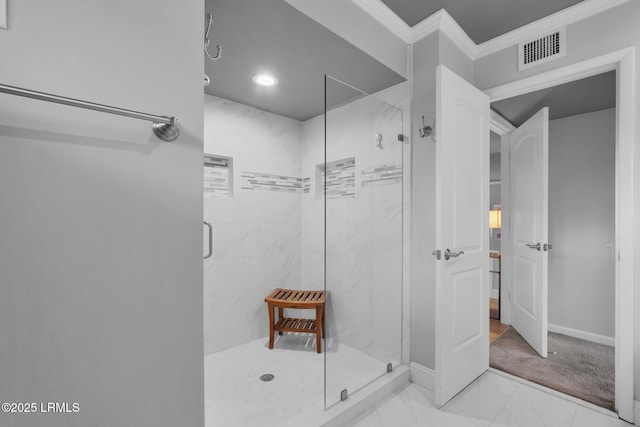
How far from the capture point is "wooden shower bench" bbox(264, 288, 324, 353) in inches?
93.5

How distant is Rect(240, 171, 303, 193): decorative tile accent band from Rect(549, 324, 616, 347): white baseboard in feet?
10.3

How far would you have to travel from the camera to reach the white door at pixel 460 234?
173cm

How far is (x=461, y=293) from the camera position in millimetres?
1920

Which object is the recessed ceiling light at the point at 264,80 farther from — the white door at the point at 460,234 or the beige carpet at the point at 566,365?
the beige carpet at the point at 566,365

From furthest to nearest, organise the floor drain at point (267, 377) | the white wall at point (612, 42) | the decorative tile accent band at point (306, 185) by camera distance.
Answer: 1. the decorative tile accent band at point (306, 185)
2. the floor drain at point (267, 377)
3. the white wall at point (612, 42)

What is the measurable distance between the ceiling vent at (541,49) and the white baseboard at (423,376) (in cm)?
226

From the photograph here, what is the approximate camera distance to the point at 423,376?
202cm

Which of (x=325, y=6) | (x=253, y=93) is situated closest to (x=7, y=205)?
(x=325, y=6)

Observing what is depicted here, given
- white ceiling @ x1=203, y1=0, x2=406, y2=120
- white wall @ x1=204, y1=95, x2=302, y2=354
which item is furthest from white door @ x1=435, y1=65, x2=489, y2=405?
white wall @ x1=204, y1=95, x2=302, y2=354

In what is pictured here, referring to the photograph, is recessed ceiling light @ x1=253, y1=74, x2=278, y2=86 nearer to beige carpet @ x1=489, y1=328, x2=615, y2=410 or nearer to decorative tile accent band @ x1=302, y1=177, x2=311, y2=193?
decorative tile accent band @ x1=302, y1=177, x2=311, y2=193

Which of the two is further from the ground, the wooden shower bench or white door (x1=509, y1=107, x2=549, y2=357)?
white door (x1=509, y1=107, x2=549, y2=357)

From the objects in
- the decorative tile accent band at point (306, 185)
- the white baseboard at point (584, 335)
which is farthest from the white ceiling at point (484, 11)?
the white baseboard at point (584, 335)

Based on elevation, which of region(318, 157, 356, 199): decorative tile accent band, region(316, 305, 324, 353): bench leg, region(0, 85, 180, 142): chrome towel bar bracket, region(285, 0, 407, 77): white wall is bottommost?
region(316, 305, 324, 353): bench leg

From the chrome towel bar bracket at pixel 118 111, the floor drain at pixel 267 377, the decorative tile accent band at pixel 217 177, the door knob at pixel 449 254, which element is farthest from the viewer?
the decorative tile accent band at pixel 217 177
